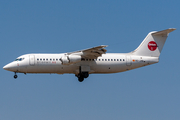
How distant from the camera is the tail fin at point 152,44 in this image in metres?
30.1

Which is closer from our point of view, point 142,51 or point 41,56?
point 41,56

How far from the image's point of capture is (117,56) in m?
29.2

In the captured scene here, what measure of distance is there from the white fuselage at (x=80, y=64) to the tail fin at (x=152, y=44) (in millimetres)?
544

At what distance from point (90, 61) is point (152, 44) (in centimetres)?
573

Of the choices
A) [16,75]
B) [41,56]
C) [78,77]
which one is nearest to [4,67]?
[16,75]

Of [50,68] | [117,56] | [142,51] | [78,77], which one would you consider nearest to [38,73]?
[50,68]

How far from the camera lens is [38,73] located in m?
28.3

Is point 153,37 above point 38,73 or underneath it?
above

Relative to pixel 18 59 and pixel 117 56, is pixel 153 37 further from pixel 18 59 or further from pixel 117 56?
pixel 18 59

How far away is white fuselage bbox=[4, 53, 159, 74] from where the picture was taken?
91.1 feet

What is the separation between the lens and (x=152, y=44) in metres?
30.4

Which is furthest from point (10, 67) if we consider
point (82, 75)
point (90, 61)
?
point (90, 61)

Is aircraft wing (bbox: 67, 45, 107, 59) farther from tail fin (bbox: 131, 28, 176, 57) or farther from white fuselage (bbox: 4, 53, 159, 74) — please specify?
tail fin (bbox: 131, 28, 176, 57)

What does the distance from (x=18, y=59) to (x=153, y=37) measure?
1132 cm
